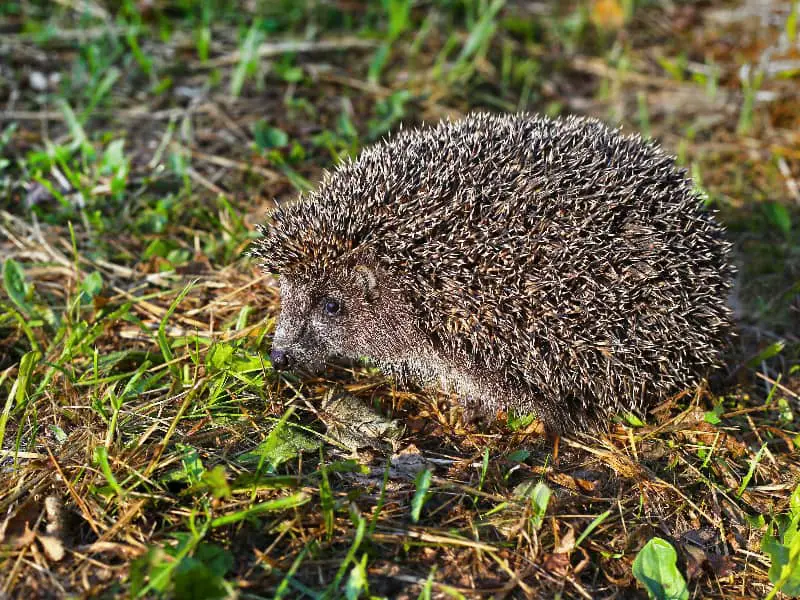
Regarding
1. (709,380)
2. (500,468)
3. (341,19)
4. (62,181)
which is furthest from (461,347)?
(341,19)

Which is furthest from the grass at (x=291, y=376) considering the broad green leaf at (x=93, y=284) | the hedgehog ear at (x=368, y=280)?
the hedgehog ear at (x=368, y=280)

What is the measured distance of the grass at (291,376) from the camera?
3.64 meters

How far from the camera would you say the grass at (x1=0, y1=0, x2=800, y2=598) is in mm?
3639

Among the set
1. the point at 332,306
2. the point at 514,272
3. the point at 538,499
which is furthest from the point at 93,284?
the point at 538,499

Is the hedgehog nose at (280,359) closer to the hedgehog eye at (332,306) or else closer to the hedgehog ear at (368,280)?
→ the hedgehog eye at (332,306)

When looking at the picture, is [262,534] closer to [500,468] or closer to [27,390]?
[500,468]

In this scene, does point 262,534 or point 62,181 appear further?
point 62,181

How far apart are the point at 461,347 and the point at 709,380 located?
6.09 ft

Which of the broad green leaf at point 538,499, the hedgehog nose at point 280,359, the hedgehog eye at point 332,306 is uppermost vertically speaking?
the hedgehog eye at point 332,306

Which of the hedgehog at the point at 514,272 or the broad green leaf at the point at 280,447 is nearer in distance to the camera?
the broad green leaf at the point at 280,447

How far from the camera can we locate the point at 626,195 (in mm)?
4324

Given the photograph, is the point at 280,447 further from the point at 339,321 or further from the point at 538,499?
the point at 538,499

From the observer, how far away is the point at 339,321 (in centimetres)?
473

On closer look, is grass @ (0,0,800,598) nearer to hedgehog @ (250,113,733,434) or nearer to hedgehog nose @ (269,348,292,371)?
hedgehog nose @ (269,348,292,371)
